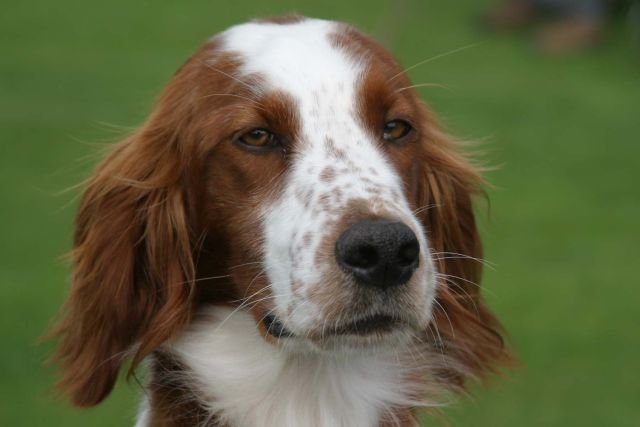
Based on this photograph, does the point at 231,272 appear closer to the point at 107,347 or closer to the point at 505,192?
the point at 107,347

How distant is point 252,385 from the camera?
162 inches

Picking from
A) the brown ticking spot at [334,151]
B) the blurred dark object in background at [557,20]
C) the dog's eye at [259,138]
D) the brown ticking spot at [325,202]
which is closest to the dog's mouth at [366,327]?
the brown ticking spot at [325,202]

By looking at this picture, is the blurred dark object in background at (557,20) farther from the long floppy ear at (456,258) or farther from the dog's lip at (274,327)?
the dog's lip at (274,327)

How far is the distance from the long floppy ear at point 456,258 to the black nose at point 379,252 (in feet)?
2.16

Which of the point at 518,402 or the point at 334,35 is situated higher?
the point at 334,35

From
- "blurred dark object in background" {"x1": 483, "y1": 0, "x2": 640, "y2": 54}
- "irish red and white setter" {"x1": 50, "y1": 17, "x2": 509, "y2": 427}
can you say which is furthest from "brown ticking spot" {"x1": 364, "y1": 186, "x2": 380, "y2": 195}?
"blurred dark object in background" {"x1": 483, "y1": 0, "x2": 640, "y2": 54}

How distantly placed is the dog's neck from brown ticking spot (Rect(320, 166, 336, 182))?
1.79ft

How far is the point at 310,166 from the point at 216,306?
0.59 metres

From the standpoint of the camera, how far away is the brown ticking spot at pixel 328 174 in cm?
384

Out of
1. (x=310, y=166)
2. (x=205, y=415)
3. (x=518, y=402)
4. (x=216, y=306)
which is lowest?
(x=518, y=402)

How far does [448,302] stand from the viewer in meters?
4.34

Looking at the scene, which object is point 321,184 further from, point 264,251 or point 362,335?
point 362,335

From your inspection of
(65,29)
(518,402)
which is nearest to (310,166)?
(518,402)

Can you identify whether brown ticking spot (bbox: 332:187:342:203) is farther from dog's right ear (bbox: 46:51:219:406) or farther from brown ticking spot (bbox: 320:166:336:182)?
dog's right ear (bbox: 46:51:219:406)
